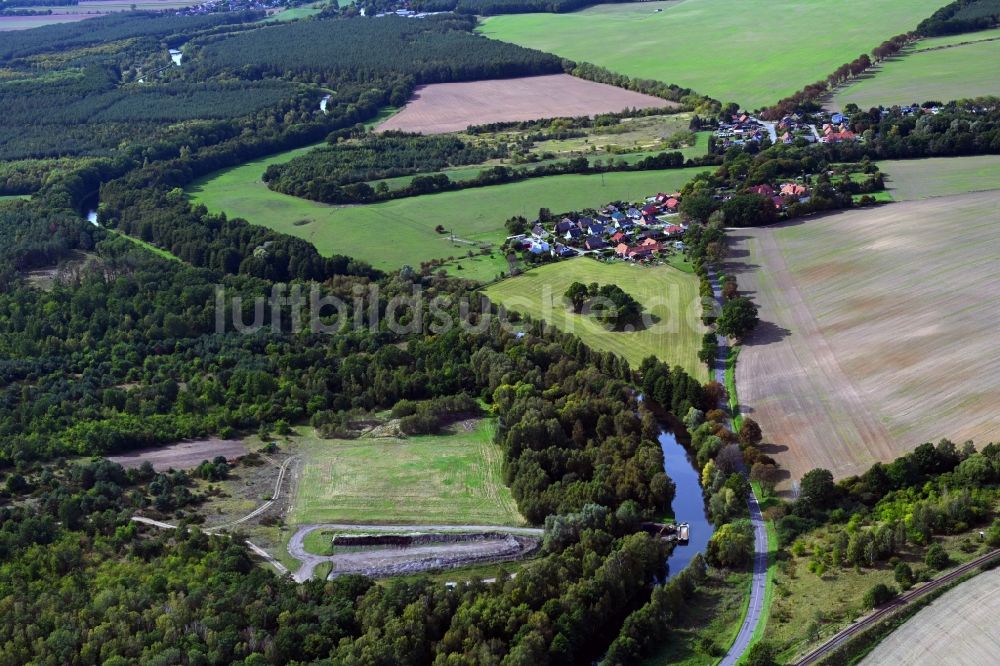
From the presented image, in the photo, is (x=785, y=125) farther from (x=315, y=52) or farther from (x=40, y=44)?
(x=40, y=44)

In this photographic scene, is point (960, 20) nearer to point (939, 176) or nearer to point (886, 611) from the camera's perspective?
point (939, 176)

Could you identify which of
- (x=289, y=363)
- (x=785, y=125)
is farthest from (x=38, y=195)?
(x=785, y=125)

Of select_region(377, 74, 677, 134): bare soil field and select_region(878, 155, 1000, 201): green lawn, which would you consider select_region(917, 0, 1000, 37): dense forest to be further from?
select_region(878, 155, 1000, 201): green lawn

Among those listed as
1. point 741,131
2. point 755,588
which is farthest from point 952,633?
point 741,131

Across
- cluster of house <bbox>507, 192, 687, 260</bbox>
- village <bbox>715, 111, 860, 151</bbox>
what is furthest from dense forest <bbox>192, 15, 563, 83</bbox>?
cluster of house <bbox>507, 192, 687, 260</bbox>

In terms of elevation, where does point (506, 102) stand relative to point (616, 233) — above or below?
above

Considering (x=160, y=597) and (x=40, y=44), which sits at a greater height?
(x=40, y=44)
